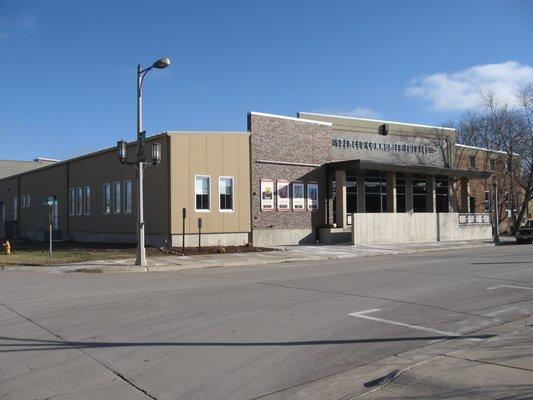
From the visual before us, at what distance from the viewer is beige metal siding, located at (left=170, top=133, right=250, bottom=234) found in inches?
1118

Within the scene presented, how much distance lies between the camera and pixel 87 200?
37625 mm

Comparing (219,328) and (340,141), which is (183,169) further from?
(219,328)

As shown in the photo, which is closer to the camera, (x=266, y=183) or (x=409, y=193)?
(x=266, y=183)

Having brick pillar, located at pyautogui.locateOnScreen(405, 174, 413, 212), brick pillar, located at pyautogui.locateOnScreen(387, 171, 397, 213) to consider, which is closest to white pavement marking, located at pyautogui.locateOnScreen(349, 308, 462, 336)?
brick pillar, located at pyautogui.locateOnScreen(387, 171, 397, 213)

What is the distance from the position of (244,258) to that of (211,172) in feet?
22.3

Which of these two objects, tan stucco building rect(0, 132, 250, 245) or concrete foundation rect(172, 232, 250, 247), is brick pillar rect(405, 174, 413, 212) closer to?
tan stucco building rect(0, 132, 250, 245)

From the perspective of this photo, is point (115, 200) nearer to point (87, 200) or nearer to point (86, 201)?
point (87, 200)

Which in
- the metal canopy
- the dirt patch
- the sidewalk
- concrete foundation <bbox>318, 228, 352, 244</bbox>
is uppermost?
the metal canopy

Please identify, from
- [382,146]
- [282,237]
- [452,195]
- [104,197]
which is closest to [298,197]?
[282,237]

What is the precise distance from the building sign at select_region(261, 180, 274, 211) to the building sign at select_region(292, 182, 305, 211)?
5.28ft

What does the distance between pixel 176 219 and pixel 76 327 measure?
19.1 metres

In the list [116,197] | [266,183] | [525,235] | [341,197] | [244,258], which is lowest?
[244,258]

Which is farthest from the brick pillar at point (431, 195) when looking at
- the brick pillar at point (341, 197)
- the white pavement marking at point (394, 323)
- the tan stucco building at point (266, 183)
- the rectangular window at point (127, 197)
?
the white pavement marking at point (394, 323)

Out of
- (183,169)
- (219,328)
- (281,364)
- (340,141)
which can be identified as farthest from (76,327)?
(340,141)
